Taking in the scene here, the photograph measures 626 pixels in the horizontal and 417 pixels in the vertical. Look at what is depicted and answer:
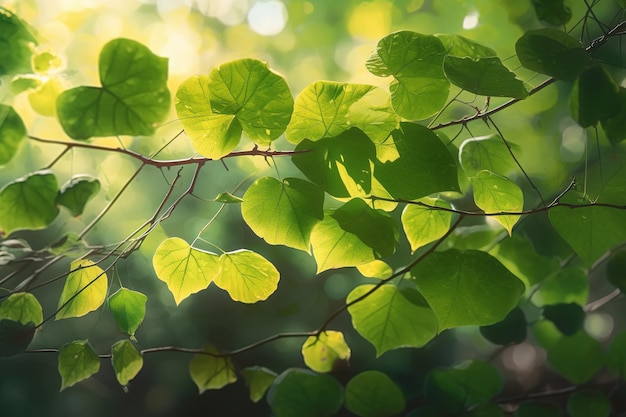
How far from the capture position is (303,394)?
20.4 inches

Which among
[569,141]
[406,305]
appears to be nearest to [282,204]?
[406,305]

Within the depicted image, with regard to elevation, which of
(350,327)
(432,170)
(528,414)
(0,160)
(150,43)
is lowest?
(528,414)

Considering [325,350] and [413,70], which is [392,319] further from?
[413,70]

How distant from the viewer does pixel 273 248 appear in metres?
0.72

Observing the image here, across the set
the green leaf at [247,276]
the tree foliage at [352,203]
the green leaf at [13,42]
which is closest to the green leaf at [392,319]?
the tree foliage at [352,203]

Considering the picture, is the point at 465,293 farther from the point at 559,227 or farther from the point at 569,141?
the point at 569,141

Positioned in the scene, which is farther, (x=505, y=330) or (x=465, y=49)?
(x=505, y=330)

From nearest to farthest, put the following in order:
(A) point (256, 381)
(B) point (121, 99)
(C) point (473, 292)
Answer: (B) point (121, 99) → (C) point (473, 292) → (A) point (256, 381)

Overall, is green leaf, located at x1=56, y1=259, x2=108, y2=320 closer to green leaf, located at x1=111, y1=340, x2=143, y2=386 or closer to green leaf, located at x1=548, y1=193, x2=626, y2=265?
green leaf, located at x1=111, y1=340, x2=143, y2=386

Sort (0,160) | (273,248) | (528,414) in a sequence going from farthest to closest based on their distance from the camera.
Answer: (273,248) < (528,414) < (0,160)

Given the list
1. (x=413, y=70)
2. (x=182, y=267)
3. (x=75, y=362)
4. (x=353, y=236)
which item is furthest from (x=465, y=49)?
(x=75, y=362)

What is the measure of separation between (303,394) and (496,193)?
0.29 m

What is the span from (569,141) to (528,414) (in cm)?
40

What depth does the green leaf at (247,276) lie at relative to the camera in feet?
1.27
